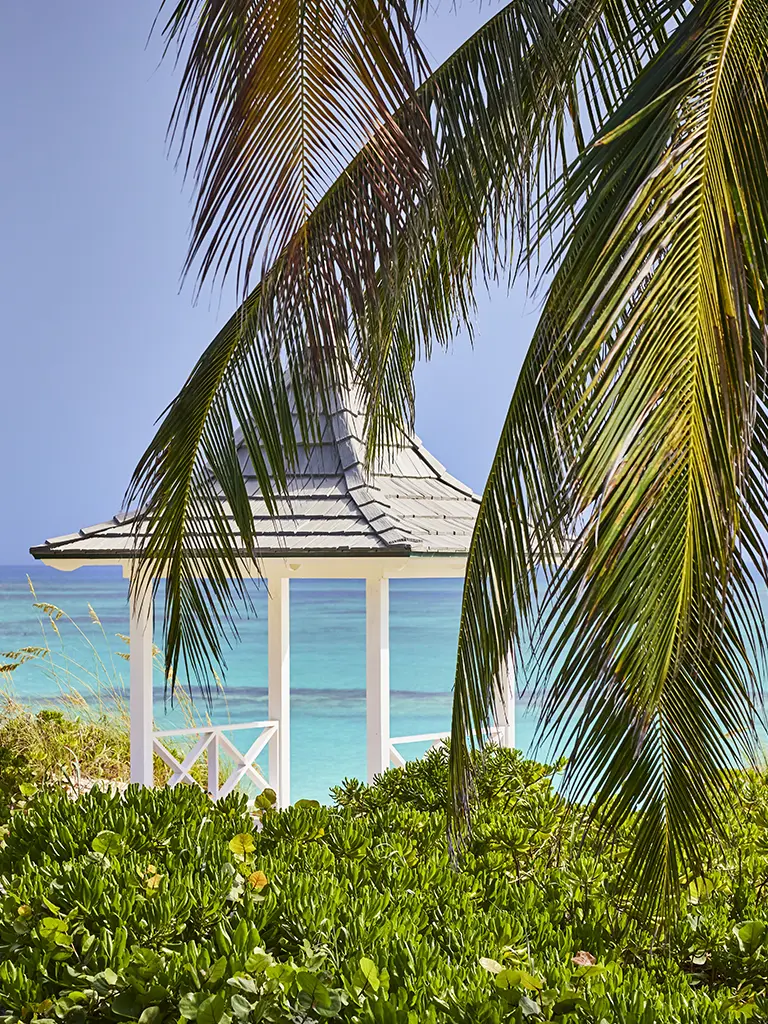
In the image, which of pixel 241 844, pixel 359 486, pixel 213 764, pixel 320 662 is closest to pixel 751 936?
pixel 241 844

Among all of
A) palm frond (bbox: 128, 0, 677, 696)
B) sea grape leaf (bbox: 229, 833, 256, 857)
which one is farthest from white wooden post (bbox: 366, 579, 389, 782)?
sea grape leaf (bbox: 229, 833, 256, 857)

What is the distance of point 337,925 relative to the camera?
270 cm

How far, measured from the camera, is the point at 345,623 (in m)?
37.5

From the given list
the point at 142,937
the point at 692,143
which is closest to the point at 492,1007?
the point at 142,937

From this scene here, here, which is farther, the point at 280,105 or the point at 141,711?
the point at 141,711

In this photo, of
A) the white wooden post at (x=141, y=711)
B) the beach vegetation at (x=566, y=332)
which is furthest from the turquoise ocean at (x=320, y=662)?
the beach vegetation at (x=566, y=332)

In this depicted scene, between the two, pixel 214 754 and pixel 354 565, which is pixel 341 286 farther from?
pixel 214 754

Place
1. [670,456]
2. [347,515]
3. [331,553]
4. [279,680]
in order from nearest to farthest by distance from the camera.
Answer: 1. [670,456]
2. [331,553]
3. [347,515]
4. [279,680]

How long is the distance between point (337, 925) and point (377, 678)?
4.34m

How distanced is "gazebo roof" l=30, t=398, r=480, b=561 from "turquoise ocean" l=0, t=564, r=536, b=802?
52.0 feet

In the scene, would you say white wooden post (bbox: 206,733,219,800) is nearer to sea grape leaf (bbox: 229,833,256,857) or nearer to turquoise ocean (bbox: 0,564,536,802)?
sea grape leaf (bbox: 229,833,256,857)

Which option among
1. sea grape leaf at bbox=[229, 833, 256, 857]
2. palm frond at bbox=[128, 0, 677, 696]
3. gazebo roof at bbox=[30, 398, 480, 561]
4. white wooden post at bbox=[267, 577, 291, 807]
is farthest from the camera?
white wooden post at bbox=[267, 577, 291, 807]

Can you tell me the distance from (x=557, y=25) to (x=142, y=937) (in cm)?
355

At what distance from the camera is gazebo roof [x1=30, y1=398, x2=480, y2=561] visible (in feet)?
22.1
